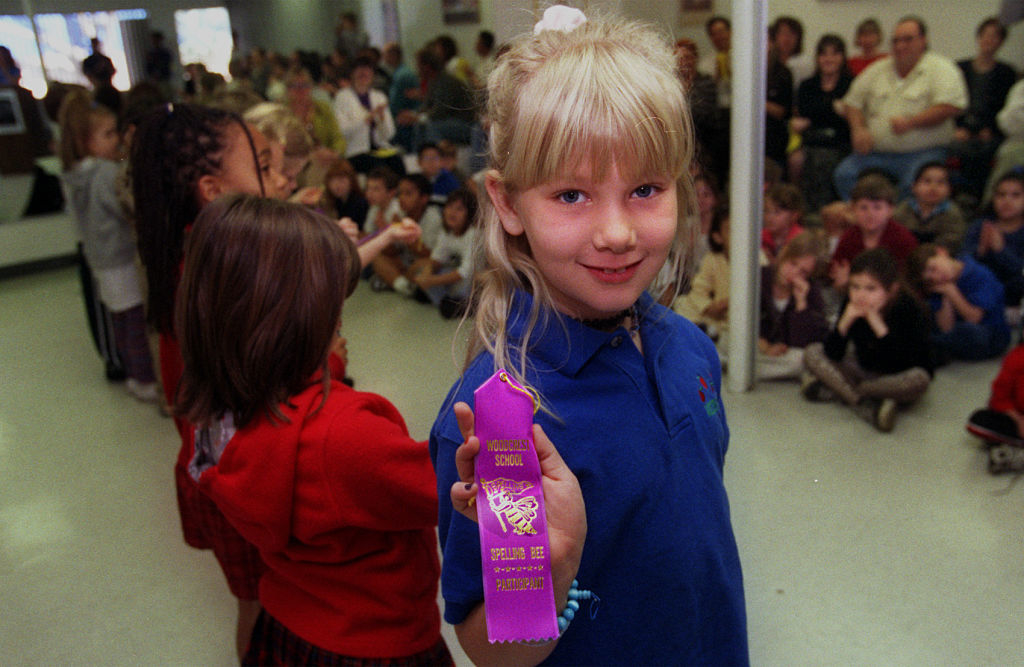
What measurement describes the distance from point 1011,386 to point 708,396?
→ 198 cm

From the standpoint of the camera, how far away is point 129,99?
385 cm

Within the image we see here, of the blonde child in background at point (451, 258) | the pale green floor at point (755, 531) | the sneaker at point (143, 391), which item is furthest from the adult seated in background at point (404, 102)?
the sneaker at point (143, 391)

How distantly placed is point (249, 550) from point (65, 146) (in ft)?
7.83

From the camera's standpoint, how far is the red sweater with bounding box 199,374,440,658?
44.7 inches

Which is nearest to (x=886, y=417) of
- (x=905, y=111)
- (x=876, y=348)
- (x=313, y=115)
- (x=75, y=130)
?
(x=876, y=348)

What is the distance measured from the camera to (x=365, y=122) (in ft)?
11.2

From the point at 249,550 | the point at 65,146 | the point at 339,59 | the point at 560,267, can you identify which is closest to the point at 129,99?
the point at 65,146

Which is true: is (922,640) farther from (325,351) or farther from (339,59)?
(339,59)

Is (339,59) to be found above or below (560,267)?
above

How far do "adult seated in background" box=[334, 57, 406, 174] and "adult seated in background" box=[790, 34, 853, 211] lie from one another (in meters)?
1.89

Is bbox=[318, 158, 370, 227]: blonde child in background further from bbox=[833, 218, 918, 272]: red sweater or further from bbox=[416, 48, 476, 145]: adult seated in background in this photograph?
bbox=[833, 218, 918, 272]: red sweater

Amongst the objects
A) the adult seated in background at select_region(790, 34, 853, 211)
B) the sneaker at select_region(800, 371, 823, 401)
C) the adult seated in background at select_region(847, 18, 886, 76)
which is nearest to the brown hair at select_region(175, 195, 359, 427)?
the sneaker at select_region(800, 371, 823, 401)

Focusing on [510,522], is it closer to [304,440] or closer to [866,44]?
[304,440]

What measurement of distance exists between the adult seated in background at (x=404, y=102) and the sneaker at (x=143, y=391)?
1534 millimetres
